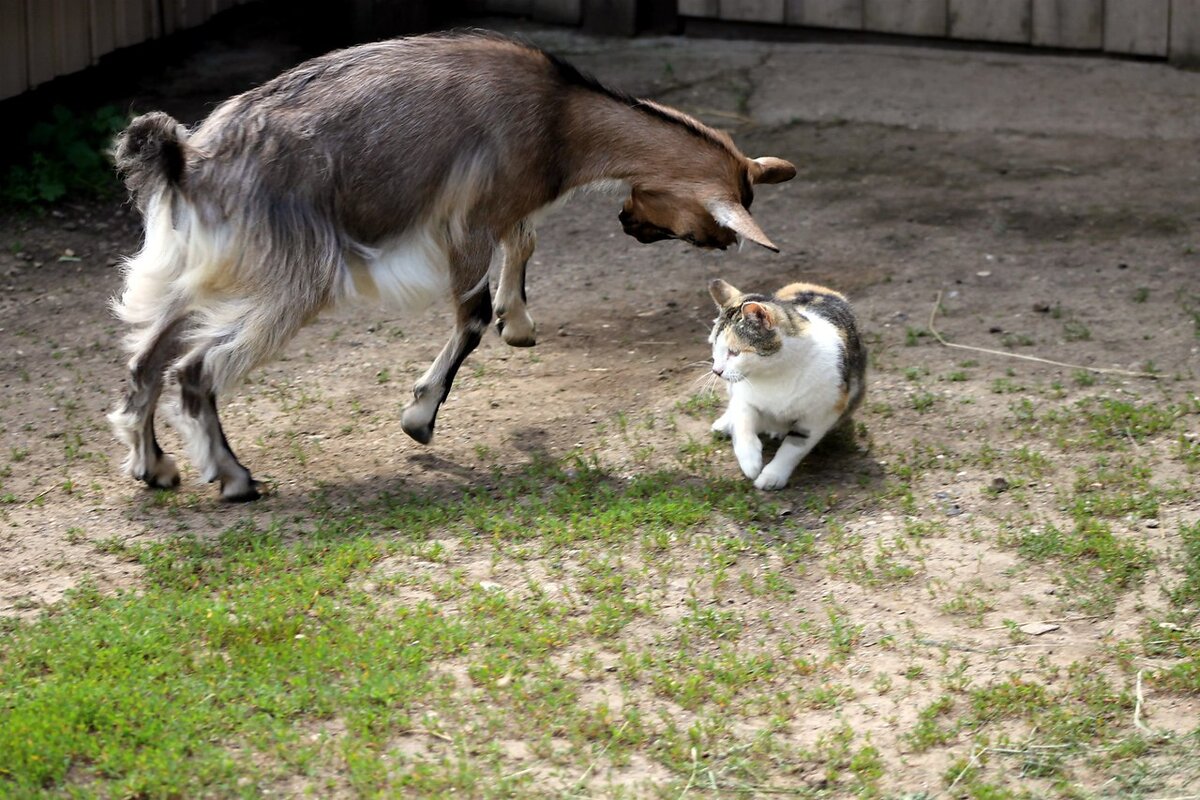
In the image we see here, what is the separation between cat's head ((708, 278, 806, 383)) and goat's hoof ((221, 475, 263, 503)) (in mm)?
1502

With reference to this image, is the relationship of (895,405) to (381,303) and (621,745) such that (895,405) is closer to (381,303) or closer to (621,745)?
(381,303)

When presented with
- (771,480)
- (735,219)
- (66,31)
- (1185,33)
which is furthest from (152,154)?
(1185,33)

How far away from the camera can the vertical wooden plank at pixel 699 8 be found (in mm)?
8797

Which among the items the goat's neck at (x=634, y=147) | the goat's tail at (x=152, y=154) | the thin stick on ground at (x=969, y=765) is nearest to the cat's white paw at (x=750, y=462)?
the goat's neck at (x=634, y=147)

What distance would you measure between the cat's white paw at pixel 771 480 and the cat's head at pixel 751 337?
311 millimetres

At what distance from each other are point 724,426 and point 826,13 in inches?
180

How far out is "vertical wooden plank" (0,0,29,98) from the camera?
6.88m

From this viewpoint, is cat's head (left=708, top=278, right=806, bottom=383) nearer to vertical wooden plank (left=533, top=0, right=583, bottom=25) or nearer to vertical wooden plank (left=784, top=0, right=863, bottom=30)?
vertical wooden plank (left=784, top=0, right=863, bottom=30)

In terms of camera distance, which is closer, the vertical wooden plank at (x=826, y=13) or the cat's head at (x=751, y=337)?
the cat's head at (x=751, y=337)

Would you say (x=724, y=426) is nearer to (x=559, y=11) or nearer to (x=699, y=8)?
(x=699, y=8)

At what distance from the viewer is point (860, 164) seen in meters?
7.49

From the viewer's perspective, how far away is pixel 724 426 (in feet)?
15.9

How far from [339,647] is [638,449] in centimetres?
155

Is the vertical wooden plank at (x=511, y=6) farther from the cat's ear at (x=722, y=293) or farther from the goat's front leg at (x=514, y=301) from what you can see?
the cat's ear at (x=722, y=293)
